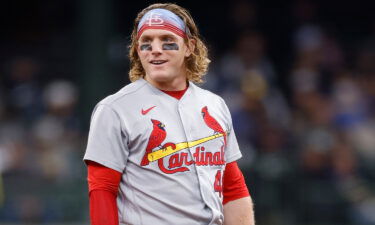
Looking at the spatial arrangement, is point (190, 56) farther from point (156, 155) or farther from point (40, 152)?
point (40, 152)

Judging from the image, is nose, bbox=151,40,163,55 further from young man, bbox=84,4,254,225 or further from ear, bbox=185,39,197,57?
ear, bbox=185,39,197,57

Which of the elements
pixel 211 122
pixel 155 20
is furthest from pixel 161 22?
pixel 211 122

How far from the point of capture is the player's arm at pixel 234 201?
3592 millimetres

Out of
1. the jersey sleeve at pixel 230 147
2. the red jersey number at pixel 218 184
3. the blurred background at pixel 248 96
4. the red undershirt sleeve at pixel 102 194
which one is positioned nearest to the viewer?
the red undershirt sleeve at pixel 102 194

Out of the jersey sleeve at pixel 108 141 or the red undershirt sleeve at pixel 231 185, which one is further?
the red undershirt sleeve at pixel 231 185

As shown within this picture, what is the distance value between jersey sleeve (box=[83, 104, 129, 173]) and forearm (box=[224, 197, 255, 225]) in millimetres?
623

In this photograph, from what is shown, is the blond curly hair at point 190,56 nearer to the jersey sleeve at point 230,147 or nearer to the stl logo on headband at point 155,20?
the stl logo on headband at point 155,20

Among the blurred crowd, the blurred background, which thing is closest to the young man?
the blurred background

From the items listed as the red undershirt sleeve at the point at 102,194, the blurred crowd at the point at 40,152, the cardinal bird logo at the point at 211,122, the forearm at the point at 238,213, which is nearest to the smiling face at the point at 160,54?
the cardinal bird logo at the point at 211,122

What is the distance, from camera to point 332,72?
33.3 feet

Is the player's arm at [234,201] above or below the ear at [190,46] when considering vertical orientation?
below

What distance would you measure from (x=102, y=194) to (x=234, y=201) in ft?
2.33

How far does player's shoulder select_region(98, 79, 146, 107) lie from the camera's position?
3.23m

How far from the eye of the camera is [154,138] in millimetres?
3217
